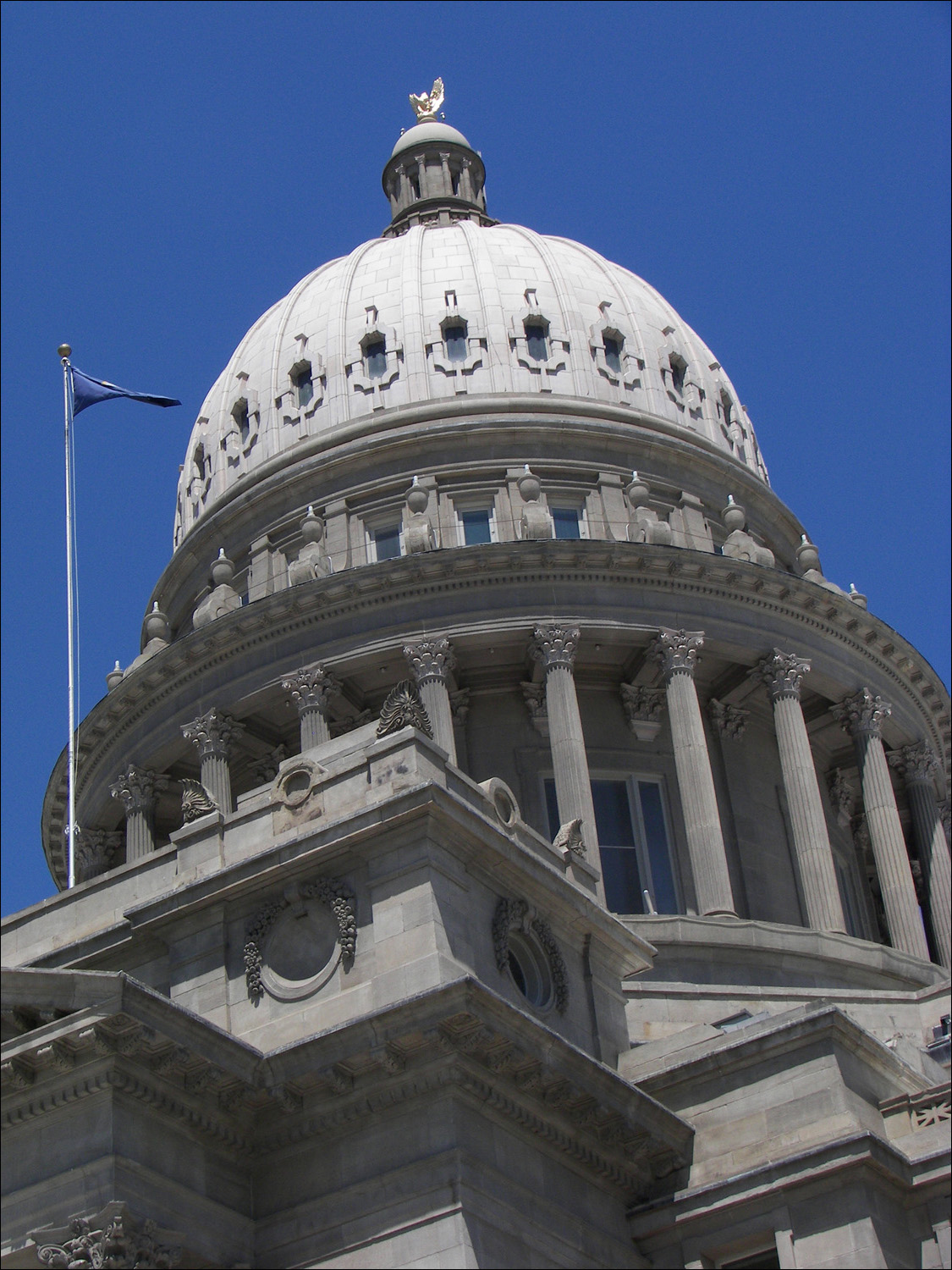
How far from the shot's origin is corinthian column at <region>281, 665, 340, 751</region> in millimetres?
50500

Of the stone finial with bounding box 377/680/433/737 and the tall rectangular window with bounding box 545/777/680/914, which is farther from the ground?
the tall rectangular window with bounding box 545/777/680/914

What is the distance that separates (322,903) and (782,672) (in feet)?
80.3

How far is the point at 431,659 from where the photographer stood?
51.0 meters

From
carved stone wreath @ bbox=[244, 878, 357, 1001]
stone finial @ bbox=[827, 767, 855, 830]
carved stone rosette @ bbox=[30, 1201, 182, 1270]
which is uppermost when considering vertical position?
stone finial @ bbox=[827, 767, 855, 830]

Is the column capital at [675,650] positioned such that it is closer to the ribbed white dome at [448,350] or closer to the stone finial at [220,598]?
the ribbed white dome at [448,350]

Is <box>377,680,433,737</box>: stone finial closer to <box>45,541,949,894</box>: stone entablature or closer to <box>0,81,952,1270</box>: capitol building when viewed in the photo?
<box>0,81,952,1270</box>: capitol building

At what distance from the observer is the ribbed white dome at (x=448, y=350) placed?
2344 inches

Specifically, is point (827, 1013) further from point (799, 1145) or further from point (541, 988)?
point (541, 988)

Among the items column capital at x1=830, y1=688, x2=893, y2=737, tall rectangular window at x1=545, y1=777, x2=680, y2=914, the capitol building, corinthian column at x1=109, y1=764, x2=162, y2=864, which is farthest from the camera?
column capital at x1=830, y1=688, x2=893, y2=737

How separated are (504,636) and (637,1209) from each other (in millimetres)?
21990

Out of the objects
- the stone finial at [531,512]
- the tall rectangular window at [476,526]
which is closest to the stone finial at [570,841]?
the stone finial at [531,512]

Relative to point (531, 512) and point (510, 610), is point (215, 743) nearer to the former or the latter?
point (510, 610)

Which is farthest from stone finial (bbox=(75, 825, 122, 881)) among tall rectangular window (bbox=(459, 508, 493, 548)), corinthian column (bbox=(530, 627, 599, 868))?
corinthian column (bbox=(530, 627, 599, 868))

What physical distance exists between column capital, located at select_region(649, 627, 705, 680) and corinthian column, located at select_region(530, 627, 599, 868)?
6.62ft
